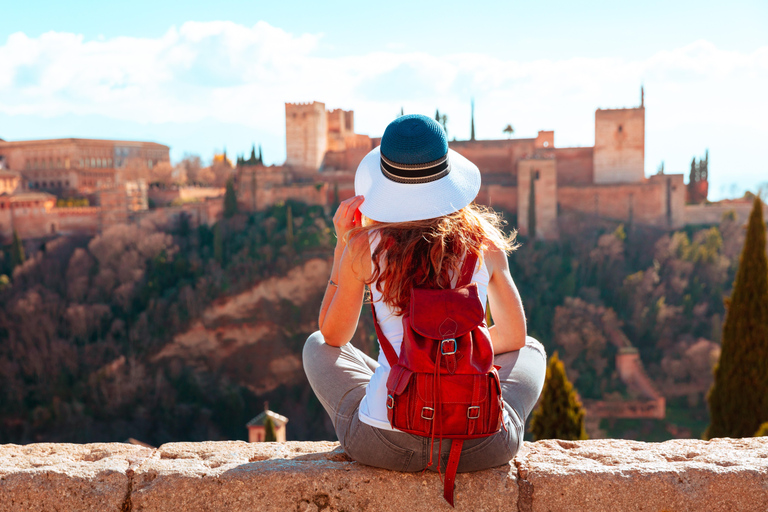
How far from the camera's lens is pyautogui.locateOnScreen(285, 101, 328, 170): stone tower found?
3059 cm

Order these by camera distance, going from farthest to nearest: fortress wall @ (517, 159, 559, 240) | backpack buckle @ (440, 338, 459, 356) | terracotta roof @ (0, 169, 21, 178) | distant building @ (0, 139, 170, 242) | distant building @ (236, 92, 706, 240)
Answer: terracotta roof @ (0, 169, 21, 178)
distant building @ (0, 139, 170, 242)
distant building @ (236, 92, 706, 240)
fortress wall @ (517, 159, 559, 240)
backpack buckle @ (440, 338, 459, 356)

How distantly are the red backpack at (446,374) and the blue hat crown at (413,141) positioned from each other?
1.34ft

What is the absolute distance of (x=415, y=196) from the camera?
201 cm

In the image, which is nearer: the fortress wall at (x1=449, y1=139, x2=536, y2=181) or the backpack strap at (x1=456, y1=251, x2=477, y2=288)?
the backpack strap at (x1=456, y1=251, x2=477, y2=288)

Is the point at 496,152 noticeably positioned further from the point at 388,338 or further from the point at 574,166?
the point at 388,338

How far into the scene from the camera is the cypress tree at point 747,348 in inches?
357

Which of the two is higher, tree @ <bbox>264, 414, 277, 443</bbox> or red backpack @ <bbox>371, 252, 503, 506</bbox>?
red backpack @ <bbox>371, 252, 503, 506</bbox>

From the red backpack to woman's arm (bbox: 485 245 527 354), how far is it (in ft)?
0.93

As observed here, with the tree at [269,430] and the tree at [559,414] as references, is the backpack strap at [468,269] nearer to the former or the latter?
the tree at [559,414]

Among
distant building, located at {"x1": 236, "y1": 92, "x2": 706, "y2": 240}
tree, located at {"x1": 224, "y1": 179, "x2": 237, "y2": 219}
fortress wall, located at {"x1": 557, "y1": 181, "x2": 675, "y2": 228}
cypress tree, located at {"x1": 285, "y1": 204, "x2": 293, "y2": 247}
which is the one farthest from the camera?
tree, located at {"x1": 224, "y1": 179, "x2": 237, "y2": 219}

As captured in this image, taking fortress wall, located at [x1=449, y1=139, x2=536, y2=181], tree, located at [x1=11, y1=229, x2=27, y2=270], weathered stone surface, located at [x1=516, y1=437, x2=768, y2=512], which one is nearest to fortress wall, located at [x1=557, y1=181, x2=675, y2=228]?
fortress wall, located at [x1=449, y1=139, x2=536, y2=181]

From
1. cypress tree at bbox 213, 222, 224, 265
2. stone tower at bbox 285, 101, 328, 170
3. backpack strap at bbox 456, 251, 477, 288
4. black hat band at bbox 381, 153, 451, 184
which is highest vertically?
stone tower at bbox 285, 101, 328, 170

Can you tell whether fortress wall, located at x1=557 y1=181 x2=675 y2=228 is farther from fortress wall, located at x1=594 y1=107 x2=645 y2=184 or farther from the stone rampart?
the stone rampart

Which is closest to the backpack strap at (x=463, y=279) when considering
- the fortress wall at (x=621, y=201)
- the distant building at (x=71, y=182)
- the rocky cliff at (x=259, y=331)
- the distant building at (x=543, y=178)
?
the rocky cliff at (x=259, y=331)
